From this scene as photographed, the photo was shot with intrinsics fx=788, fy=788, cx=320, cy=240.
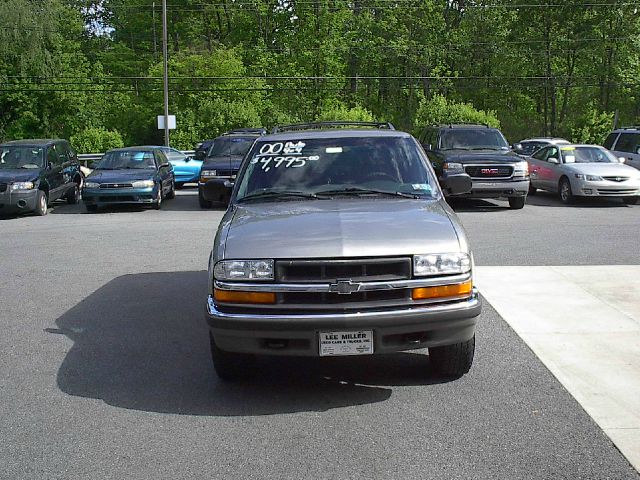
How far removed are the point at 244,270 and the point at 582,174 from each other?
14663 millimetres

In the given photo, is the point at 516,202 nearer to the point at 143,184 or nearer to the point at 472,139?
the point at 472,139

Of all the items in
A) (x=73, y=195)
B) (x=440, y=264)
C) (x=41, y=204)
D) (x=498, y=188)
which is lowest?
(x=73, y=195)

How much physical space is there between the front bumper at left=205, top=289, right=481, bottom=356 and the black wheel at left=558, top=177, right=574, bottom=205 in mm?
14367

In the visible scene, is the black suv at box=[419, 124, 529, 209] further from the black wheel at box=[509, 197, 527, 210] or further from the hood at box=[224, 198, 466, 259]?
the hood at box=[224, 198, 466, 259]

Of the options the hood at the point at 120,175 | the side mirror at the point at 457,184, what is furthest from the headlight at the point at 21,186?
the side mirror at the point at 457,184

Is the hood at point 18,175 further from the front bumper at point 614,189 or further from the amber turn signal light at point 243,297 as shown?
the amber turn signal light at point 243,297

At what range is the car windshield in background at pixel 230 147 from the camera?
19797 millimetres

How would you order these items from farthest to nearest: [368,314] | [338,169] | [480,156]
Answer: [480,156] → [338,169] → [368,314]

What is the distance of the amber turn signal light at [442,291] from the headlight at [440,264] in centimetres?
9

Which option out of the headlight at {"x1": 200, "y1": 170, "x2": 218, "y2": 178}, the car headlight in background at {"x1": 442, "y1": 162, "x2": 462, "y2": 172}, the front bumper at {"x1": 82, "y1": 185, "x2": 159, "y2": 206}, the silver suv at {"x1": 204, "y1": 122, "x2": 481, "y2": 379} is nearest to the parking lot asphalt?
the silver suv at {"x1": 204, "y1": 122, "x2": 481, "y2": 379}

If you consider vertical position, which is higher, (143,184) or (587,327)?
(143,184)

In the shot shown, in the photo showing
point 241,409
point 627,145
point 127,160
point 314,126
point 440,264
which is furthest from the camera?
point 627,145

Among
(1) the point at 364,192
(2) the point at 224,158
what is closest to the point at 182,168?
(2) the point at 224,158

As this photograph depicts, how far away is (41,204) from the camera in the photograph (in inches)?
688
